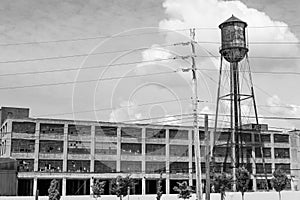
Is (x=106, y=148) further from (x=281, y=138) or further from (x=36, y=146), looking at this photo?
(x=281, y=138)

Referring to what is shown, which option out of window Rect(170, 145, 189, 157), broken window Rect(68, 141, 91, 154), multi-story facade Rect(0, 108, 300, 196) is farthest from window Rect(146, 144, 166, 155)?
broken window Rect(68, 141, 91, 154)

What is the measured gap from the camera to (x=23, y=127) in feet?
238

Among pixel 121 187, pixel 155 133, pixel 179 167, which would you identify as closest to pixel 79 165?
pixel 155 133

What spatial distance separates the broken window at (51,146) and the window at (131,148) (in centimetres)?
1029

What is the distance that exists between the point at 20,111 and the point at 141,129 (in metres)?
20.6

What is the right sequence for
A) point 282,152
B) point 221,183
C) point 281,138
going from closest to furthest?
point 221,183 < point 282,152 < point 281,138

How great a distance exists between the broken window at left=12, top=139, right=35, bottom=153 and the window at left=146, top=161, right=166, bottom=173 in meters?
19.5

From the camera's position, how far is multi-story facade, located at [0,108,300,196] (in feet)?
235

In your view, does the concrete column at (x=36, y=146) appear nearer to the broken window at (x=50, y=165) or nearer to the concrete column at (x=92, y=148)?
the broken window at (x=50, y=165)

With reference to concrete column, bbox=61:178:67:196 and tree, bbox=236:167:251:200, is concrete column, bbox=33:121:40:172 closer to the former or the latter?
concrete column, bbox=61:178:67:196

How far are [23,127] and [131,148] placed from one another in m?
18.2

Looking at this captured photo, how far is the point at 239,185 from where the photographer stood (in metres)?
54.0

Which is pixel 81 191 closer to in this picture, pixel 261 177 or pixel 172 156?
pixel 172 156

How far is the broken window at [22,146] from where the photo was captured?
234 ft
